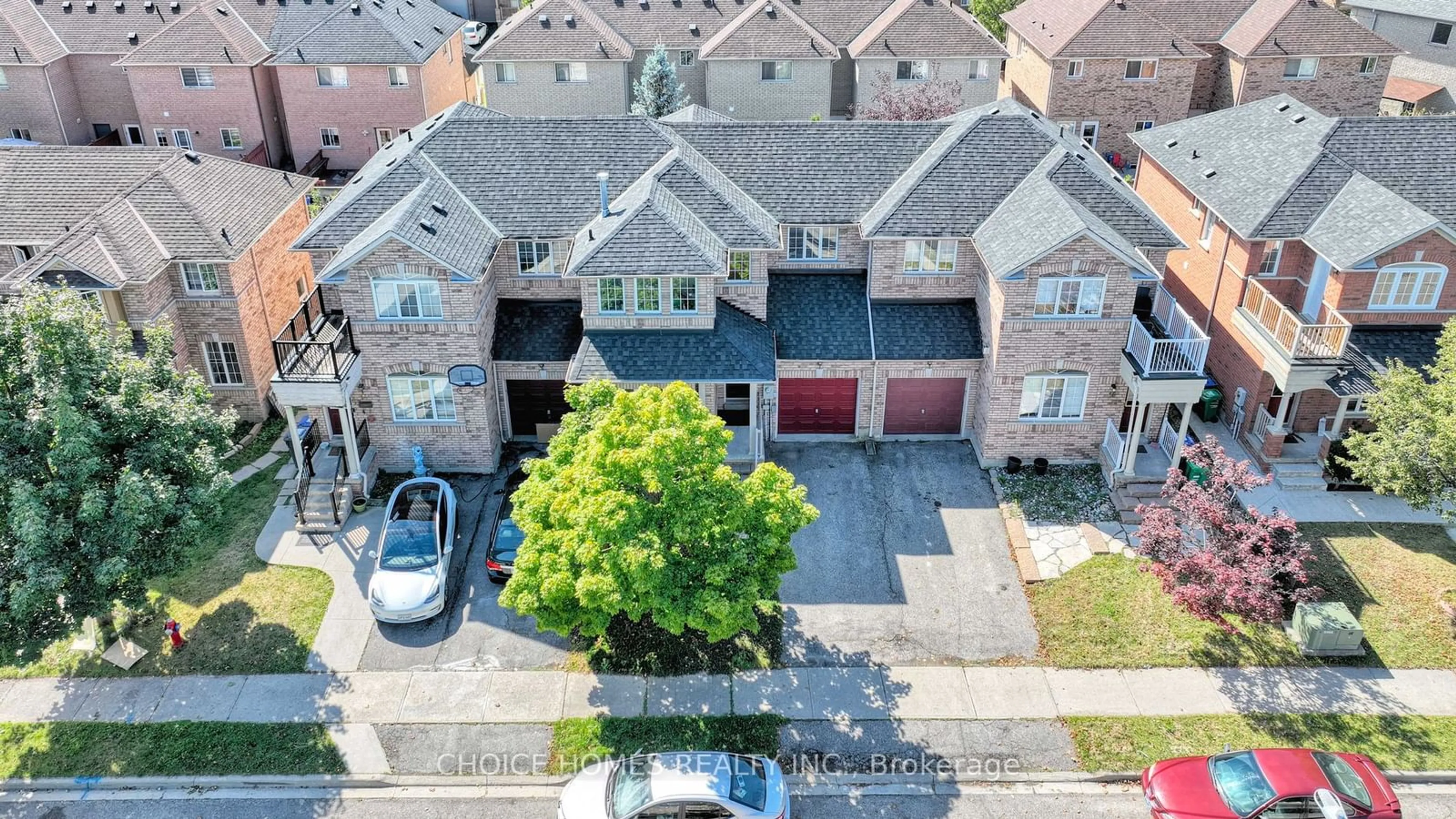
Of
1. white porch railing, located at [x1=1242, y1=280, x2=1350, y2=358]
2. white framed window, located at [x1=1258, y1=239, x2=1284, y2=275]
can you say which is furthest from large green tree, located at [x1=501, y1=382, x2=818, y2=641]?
white framed window, located at [x1=1258, y1=239, x2=1284, y2=275]

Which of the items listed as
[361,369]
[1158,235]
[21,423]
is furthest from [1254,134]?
[21,423]

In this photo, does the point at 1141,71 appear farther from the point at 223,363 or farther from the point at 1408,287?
the point at 223,363

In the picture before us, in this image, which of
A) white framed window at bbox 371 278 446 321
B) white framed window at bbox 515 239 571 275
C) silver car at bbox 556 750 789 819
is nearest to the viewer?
silver car at bbox 556 750 789 819

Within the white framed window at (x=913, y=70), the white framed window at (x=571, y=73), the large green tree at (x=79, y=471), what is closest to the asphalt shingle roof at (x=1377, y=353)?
the white framed window at (x=913, y=70)

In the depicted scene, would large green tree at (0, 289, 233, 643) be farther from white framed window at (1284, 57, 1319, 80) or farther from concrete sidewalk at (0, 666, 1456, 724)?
white framed window at (1284, 57, 1319, 80)

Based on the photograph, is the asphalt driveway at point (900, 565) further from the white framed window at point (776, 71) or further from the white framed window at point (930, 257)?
the white framed window at point (776, 71)

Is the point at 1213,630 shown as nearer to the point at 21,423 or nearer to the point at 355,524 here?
the point at 355,524

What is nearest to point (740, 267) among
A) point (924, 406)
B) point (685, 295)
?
point (685, 295)
